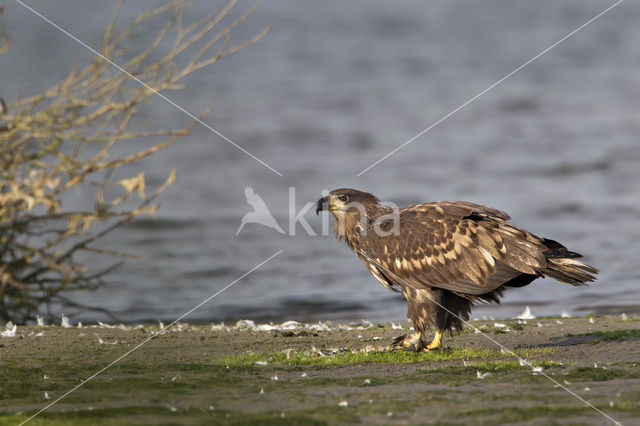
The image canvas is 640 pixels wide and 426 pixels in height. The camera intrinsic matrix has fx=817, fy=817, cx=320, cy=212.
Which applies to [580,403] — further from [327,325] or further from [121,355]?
[327,325]

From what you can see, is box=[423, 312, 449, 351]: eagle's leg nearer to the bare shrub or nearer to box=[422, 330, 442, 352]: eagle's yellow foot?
box=[422, 330, 442, 352]: eagle's yellow foot

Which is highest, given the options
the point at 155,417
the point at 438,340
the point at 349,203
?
the point at 349,203

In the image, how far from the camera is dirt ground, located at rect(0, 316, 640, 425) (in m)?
4.47

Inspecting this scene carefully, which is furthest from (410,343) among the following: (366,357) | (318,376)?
(318,376)

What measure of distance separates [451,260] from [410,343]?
33.9 inches

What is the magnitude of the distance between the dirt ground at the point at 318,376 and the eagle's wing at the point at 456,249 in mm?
602

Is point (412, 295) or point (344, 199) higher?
point (344, 199)

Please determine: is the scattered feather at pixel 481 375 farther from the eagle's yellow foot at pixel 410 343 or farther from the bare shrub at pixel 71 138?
the bare shrub at pixel 71 138

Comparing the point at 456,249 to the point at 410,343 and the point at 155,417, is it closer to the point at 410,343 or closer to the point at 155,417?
the point at 410,343

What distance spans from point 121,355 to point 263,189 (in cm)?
1022

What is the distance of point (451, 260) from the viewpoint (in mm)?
7352

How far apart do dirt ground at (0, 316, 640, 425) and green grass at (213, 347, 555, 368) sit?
0.02 metres

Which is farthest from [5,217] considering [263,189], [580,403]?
[263,189]

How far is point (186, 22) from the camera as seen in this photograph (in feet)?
87.2
